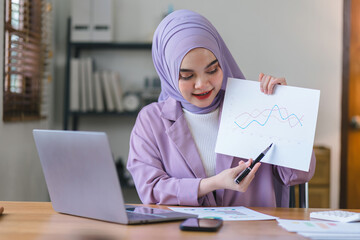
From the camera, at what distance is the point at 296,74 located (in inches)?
161

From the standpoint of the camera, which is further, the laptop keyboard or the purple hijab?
the purple hijab

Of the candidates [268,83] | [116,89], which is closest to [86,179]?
[268,83]

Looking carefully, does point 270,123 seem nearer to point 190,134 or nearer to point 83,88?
point 190,134

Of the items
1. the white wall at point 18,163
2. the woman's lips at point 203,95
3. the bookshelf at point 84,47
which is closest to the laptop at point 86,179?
the woman's lips at point 203,95

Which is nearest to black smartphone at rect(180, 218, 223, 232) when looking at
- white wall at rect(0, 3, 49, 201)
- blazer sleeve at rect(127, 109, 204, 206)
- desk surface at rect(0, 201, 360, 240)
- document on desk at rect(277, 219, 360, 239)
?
desk surface at rect(0, 201, 360, 240)

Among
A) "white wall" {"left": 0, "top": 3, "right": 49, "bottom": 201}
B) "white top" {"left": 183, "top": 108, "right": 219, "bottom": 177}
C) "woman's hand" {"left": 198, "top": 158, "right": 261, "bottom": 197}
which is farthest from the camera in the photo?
"white wall" {"left": 0, "top": 3, "right": 49, "bottom": 201}

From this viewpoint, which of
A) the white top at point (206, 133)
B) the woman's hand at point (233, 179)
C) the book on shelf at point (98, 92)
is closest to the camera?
the woman's hand at point (233, 179)

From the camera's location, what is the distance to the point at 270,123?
1540 mm

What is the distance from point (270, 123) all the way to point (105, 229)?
0.61 metres

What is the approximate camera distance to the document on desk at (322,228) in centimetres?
113

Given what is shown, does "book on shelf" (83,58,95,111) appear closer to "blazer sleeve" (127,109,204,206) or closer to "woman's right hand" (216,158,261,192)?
"blazer sleeve" (127,109,204,206)

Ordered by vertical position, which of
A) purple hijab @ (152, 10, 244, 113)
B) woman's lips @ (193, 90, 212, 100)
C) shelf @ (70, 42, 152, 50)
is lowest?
woman's lips @ (193, 90, 212, 100)

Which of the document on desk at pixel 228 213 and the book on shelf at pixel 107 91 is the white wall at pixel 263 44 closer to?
the book on shelf at pixel 107 91

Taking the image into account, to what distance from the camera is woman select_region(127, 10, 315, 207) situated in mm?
1591
